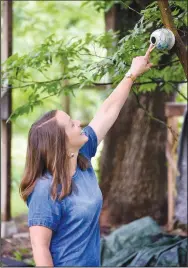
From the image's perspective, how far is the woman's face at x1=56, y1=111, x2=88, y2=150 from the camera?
2.43 m

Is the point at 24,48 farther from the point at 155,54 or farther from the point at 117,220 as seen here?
the point at 155,54

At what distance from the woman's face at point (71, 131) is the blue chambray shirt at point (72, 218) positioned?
0.12 m

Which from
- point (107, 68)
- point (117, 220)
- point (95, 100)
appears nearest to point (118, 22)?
point (117, 220)

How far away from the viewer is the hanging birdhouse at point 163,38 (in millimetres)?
2740

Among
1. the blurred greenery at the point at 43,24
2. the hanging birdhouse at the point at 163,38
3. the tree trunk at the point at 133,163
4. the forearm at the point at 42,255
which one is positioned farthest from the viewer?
the blurred greenery at the point at 43,24

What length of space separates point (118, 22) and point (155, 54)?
7.84ft

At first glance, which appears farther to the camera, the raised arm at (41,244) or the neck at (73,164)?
the neck at (73,164)

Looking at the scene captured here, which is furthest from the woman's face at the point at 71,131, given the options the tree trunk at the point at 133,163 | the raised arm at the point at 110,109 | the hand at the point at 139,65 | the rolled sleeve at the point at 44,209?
the tree trunk at the point at 133,163

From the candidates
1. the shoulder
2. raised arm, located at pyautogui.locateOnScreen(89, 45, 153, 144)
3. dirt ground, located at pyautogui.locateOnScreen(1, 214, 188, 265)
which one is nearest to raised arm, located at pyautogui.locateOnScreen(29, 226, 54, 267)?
the shoulder

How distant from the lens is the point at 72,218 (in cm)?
233

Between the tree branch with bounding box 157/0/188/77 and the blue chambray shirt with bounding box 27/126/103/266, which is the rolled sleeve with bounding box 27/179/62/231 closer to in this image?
the blue chambray shirt with bounding box 27/126/103/266

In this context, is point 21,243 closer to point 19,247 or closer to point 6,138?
point 19,247

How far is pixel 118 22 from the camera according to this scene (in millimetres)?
6289

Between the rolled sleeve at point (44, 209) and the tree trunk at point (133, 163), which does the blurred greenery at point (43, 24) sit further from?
the rolled sleeve at point (44, 209)
